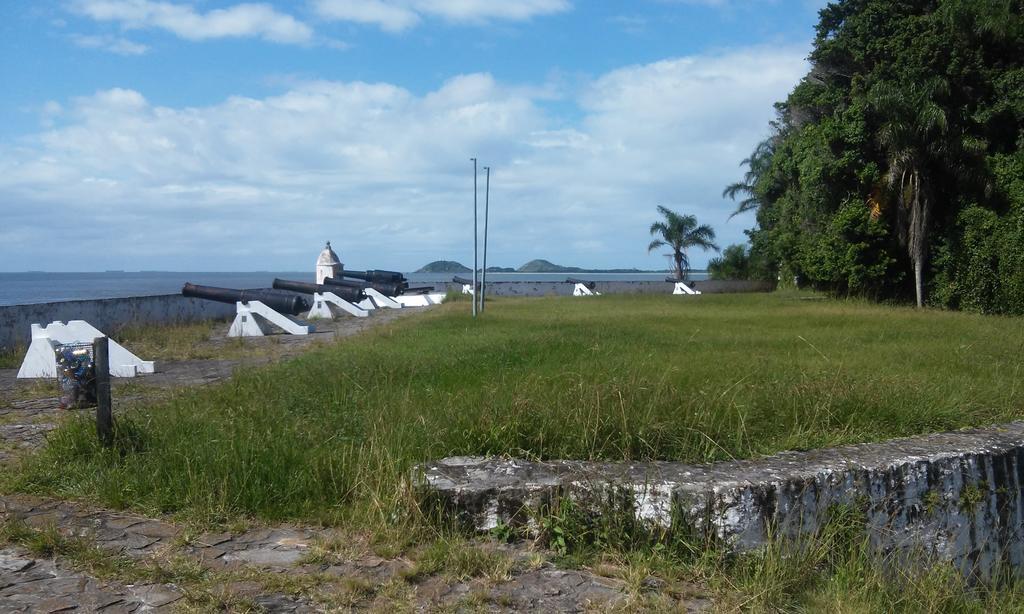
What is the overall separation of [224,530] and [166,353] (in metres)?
10.4

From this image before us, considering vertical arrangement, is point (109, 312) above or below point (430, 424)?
above

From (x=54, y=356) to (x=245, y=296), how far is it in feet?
34.6

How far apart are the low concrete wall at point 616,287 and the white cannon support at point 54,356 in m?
37.4

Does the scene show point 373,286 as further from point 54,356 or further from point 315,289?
point 54,356

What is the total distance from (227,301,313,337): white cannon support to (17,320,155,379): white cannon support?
6.57m

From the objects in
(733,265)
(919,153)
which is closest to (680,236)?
(733,265)

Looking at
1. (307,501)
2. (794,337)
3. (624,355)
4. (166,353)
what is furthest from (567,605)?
(166,353)

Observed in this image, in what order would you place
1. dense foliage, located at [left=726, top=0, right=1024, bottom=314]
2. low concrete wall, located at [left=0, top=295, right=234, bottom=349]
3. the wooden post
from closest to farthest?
1. the wooden post
2. low concrete wall, located at [left=0, top=295, right=234, bottom=349]
3. dense foliage, located at [left=726, top=0, right=1024, bottom=314]

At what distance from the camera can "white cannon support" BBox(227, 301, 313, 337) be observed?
17.6m

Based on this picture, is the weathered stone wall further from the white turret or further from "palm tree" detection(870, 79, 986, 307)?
the white turret

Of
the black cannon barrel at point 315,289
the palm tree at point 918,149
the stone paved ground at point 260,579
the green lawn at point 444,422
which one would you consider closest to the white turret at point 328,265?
the black cannon barrel at point 315,289

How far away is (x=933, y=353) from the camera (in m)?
10.6

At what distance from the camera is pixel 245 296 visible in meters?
20.8

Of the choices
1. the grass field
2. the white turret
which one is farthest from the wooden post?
the white turret
